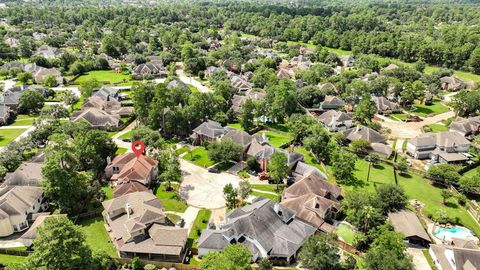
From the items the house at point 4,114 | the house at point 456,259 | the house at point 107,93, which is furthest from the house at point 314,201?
the house at point 4,114

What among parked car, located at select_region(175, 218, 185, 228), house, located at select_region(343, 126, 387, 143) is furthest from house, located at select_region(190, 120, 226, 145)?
house, located at select_region(343, 126, 387, 143)

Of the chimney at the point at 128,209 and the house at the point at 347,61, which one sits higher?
the chimney at the point at 128,209

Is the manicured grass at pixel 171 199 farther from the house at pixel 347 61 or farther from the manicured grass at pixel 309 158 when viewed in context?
the house at pixel 347 61

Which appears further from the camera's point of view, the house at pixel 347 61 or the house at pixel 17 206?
the house at pixel 347 61

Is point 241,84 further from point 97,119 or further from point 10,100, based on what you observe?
point 10,100

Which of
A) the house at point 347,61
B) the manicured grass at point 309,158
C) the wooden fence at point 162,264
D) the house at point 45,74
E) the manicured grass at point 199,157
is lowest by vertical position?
the house at point 347,61

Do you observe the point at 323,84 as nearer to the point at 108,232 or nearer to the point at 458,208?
the point at 458,208

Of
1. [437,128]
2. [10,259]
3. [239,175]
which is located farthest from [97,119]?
[437,128]

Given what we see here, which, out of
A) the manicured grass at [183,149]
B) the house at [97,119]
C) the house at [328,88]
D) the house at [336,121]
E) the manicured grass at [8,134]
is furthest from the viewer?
the house at [328,88]
